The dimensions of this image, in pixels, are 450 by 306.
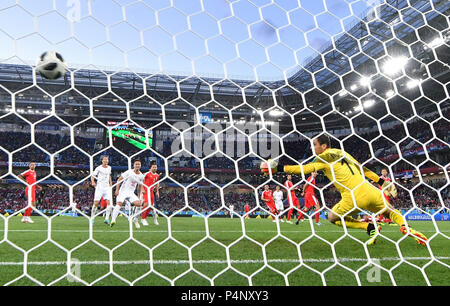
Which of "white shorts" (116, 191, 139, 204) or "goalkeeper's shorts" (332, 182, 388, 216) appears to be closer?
"goalkeeper's shorts" (332, 182, 388, 216)

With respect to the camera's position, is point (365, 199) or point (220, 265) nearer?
point (220, 265)

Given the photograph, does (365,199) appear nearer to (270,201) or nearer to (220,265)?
(220,265)

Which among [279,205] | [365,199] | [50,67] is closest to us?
[50,67]

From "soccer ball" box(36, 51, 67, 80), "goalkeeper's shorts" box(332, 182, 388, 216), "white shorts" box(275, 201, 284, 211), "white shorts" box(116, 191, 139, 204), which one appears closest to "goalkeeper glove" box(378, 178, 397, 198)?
"goalkeeper's shorts" box(332, 182, 388, 216)

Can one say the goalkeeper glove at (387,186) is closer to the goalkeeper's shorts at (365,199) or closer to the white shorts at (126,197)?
the goalkeeper's shorts at (365,199)

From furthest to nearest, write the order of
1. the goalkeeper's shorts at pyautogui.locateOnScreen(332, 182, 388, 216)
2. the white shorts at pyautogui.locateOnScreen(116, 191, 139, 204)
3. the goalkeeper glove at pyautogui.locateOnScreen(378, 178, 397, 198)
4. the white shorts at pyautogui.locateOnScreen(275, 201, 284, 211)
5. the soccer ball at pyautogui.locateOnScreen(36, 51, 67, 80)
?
the white shorts at pyautogui.locateOnScreen(275, 201, 284, 211), the white shorts at pyautogui.locateOnScreen(116, 191, 139, 204), the goalkeeper's shorts at pyautogui.locateOnScreen(332, 182, 388, 216), the soccer ball at pyautogui.locateOnScreen(36, 51, 67, 80), the goalkeeper glove at pyautogui.locateOnScreen(378, 178, 397, 198)

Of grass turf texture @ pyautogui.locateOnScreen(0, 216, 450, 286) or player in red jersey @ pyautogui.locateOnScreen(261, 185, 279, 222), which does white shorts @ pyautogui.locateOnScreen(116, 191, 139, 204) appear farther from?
player in red jersey @ pyautogui.locateOnScreen(261, 185, 279, 222)

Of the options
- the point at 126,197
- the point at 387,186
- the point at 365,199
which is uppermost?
the point at 387,186

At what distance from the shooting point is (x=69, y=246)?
141 inches

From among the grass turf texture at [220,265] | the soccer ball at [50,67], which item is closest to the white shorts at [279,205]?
the grass turf texture at [220,265]

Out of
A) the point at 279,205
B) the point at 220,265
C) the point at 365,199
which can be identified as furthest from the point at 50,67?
the point at 279,205

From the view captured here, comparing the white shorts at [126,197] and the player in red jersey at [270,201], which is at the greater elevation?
the white shorts at [126,197]

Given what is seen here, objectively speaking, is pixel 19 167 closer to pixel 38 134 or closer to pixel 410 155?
pixel 38 134

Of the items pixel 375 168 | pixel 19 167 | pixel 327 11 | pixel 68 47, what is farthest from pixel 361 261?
pixel 19 167
